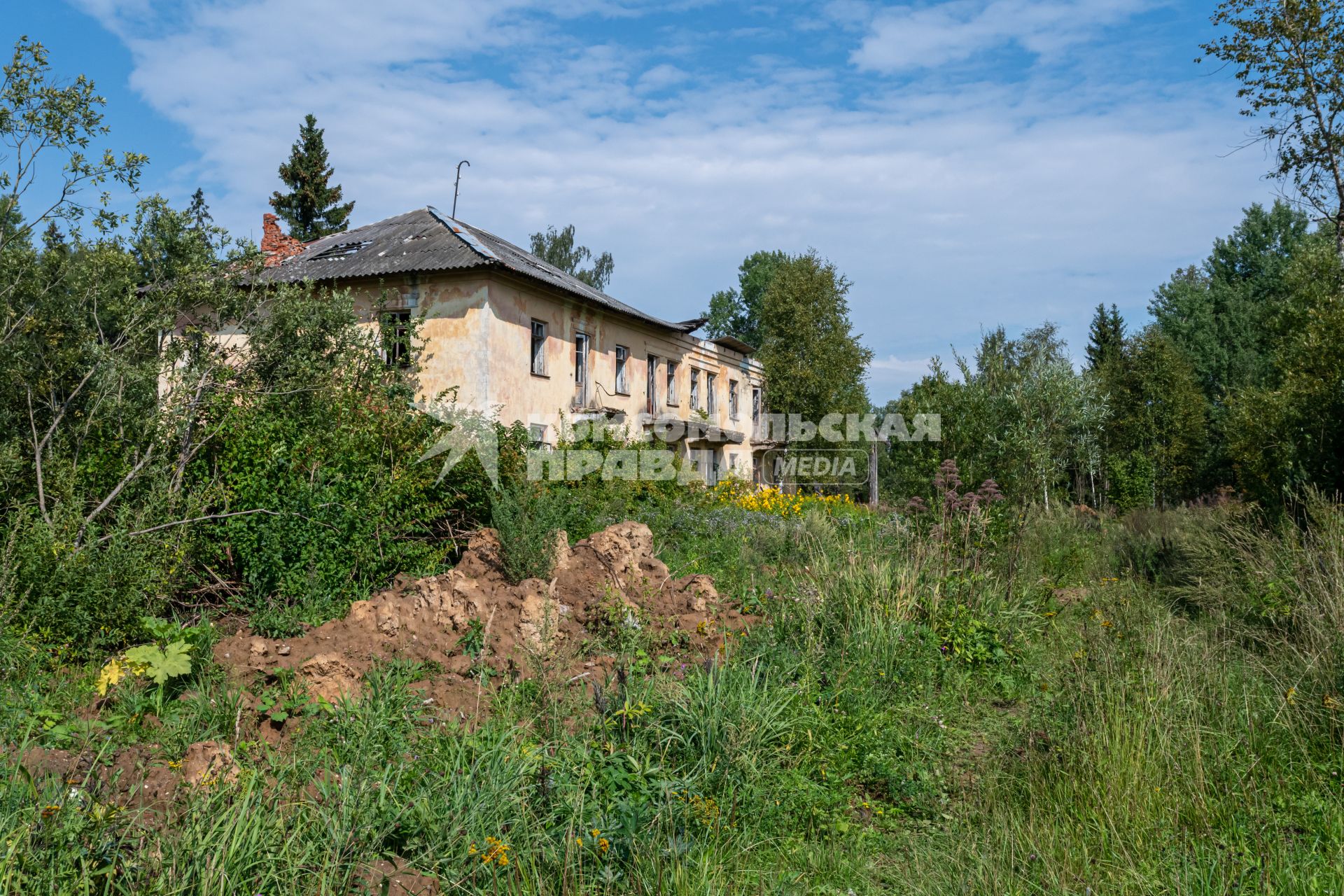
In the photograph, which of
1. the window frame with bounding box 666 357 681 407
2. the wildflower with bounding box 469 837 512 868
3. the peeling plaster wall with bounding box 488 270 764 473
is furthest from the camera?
the window frame with bounding box 666 357 681 407

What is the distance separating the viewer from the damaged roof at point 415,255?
60.4 ft

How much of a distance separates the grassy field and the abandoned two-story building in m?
9.77

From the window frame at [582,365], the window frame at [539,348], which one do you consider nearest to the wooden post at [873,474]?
the window frame at [582,365]

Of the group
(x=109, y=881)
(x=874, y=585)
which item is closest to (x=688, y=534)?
(x=874, y=585)

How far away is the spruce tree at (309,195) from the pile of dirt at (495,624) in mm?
30528

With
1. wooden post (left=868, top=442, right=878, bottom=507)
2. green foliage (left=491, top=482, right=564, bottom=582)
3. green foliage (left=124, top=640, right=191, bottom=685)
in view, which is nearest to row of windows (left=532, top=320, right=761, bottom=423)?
wooden post (left=868, top=442, right=878, bottom=507)

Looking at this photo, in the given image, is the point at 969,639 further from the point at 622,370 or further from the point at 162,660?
the point at 622,370

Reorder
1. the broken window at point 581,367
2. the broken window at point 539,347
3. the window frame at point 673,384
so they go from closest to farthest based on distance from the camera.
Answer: the broken window at point 539,347
the broken window at point 581,367
the window frame at point 673,384

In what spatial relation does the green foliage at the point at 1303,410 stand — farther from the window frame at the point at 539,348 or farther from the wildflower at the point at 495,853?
the window frame at the point at 539,348

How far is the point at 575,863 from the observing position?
354 centimetres

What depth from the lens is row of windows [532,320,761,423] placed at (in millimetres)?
20781

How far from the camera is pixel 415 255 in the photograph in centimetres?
1931

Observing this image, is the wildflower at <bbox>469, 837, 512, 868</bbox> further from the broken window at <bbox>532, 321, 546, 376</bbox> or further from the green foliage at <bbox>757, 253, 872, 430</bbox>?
the green foliage at <bbox>757, 253, 872, 430</bbox>

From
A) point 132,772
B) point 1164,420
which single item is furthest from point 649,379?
point 132,772
